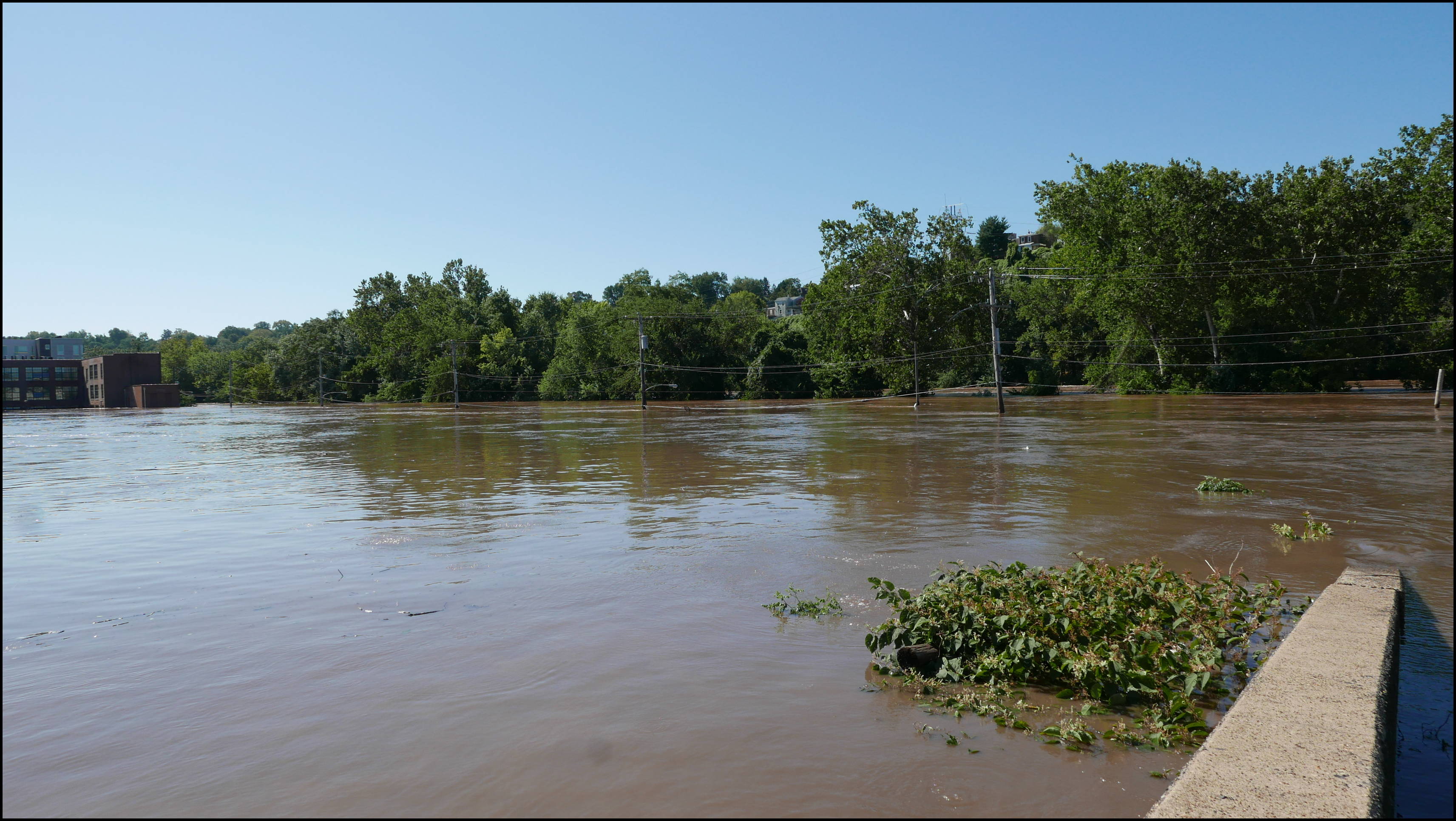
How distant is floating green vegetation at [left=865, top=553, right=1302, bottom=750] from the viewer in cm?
520

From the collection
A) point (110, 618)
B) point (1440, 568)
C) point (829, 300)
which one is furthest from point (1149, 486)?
point (829, 300)

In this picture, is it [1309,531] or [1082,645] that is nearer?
[1082,645]

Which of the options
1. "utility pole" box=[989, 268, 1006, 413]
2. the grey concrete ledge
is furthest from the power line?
the grey concrete ledge

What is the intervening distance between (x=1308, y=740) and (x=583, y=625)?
5.05 metres

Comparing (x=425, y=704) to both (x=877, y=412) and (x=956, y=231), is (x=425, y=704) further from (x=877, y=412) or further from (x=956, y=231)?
(x=956, y=231)

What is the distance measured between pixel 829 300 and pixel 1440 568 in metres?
66.6

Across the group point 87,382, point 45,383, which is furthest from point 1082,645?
point 45,383

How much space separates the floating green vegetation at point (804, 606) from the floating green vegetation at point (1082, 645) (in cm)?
69

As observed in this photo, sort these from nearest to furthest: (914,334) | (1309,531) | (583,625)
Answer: (583,625) → (1309,531) → (914,334)

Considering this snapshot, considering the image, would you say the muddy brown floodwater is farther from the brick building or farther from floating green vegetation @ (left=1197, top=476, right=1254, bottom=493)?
the brick building

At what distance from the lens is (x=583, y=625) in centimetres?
730

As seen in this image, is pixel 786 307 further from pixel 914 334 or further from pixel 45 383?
pixel 45 383

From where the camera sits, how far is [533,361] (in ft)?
339

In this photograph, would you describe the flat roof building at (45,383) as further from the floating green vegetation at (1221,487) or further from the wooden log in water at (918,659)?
the wooden log in water at (918,659)
